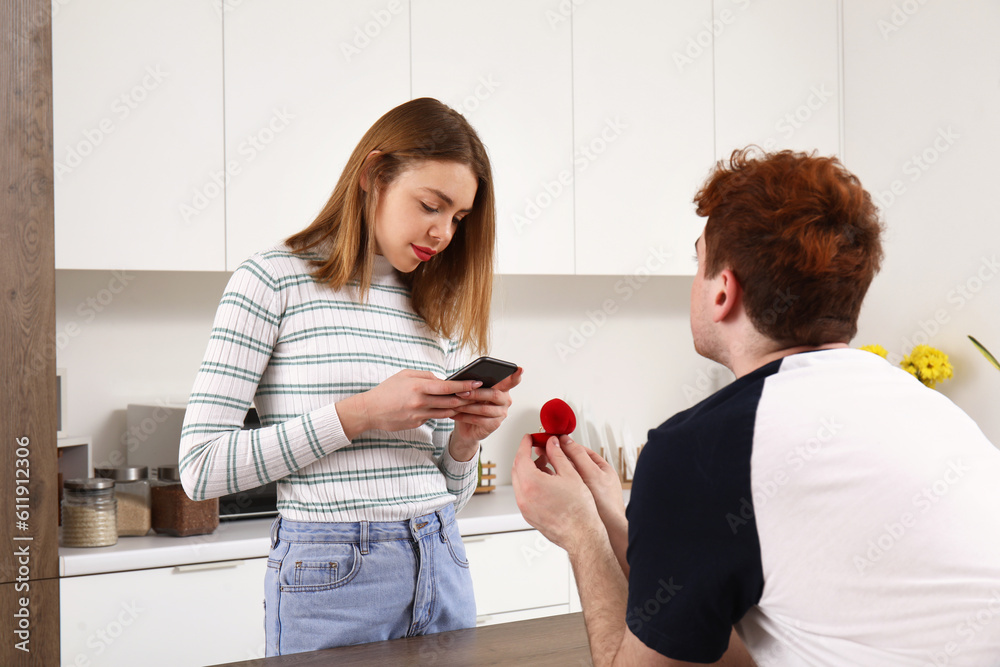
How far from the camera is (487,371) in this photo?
1.18m

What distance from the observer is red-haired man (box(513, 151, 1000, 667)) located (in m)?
0.67

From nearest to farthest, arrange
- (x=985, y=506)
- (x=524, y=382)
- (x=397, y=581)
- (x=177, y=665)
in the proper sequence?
(x=985, y=506), (x=397, y=581), (x=177, y=665), (x=524, y=382)

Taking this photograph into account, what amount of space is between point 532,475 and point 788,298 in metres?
0.35

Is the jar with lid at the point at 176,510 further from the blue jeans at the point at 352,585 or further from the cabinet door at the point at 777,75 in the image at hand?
the cabinet door at the point at 777,75

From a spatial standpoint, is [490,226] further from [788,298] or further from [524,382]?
[524,382]

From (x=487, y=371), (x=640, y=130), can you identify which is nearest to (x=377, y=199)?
(x=487, y=371)

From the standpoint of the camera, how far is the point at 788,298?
2.60 ft

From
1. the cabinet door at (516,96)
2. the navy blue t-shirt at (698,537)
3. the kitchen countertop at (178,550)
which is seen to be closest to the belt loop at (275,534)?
the navy blue t-shirt at (698,537)

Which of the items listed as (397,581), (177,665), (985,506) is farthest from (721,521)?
(177,665)

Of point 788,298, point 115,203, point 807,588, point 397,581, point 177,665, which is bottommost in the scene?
point 177,665

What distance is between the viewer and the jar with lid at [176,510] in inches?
79.0

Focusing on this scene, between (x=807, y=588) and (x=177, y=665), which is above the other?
(x=807, y=588)

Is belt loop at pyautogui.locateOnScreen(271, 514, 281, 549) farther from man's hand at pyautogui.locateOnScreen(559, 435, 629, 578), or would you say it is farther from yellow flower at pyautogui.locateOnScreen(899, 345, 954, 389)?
Answer: yellow flower at pyautogui.locateOnScreen(899, 345, 954, 389)

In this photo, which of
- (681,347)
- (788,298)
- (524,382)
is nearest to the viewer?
(788,298)
